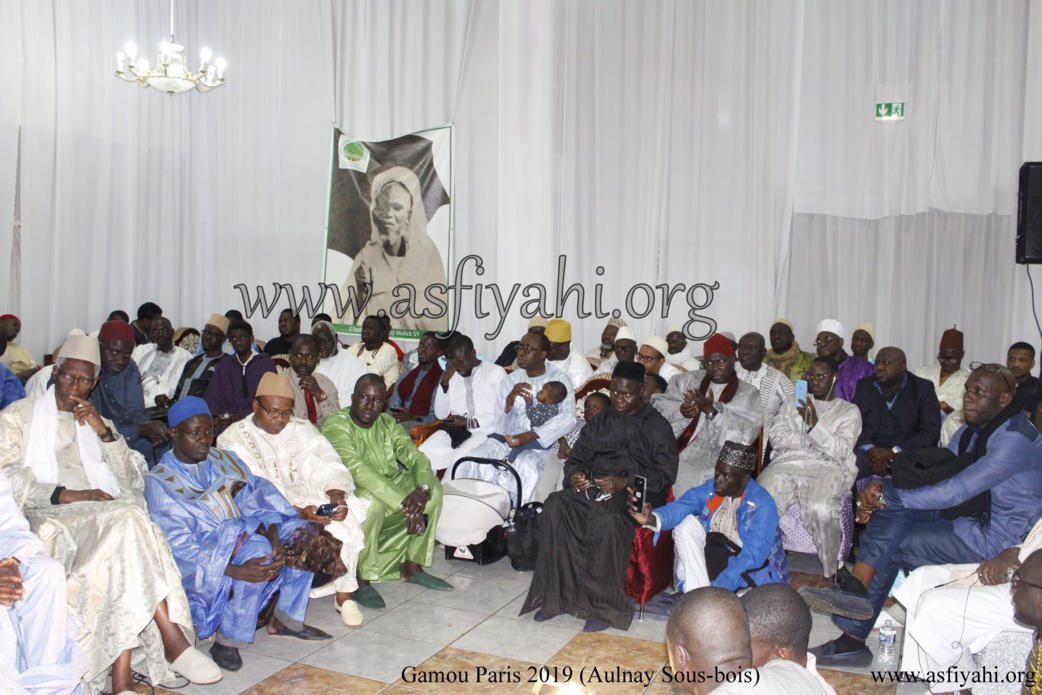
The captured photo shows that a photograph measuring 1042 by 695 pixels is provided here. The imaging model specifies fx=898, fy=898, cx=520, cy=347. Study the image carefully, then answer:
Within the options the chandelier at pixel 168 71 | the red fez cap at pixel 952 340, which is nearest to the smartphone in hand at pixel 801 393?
the red fez cap at pixel 952 340

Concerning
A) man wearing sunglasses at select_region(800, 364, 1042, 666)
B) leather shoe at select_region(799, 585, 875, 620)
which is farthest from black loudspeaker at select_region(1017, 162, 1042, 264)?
leather shoe at select_region(799, 585, 875, 620)

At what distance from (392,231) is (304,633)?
6.35 metres

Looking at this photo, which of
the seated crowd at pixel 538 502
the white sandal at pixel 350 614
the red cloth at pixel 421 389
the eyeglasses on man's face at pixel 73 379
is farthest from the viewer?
the red cloth at pixel 421 389

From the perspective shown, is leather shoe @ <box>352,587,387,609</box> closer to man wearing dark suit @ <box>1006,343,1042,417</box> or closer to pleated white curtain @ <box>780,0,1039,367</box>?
man wearing dark suit @ <box>1006,343,1042,417</box>

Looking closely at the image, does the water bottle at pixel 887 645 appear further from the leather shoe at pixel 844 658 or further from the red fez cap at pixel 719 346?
the red fez cap at pixel 719 346

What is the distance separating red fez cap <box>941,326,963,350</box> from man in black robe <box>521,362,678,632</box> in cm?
350

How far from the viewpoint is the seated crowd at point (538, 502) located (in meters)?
3.30

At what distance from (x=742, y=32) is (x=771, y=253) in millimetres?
2102

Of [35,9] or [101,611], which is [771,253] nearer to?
[101,611]

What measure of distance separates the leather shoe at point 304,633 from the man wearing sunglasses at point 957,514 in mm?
2213

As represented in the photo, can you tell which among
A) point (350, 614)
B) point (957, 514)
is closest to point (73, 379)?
point (350, 614)

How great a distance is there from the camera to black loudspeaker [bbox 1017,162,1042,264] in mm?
7176

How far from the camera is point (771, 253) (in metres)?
8.29

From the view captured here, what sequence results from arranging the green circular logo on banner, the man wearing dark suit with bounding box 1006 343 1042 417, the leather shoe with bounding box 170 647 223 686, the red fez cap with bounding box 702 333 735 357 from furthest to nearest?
the green circular logo on banner → the man wearing dark suit with bounding box 1006 343 1042 417 → the red fez cap with bounding box 702 333 735 357 → the leather shoe with bounding box 170 647 223 686
